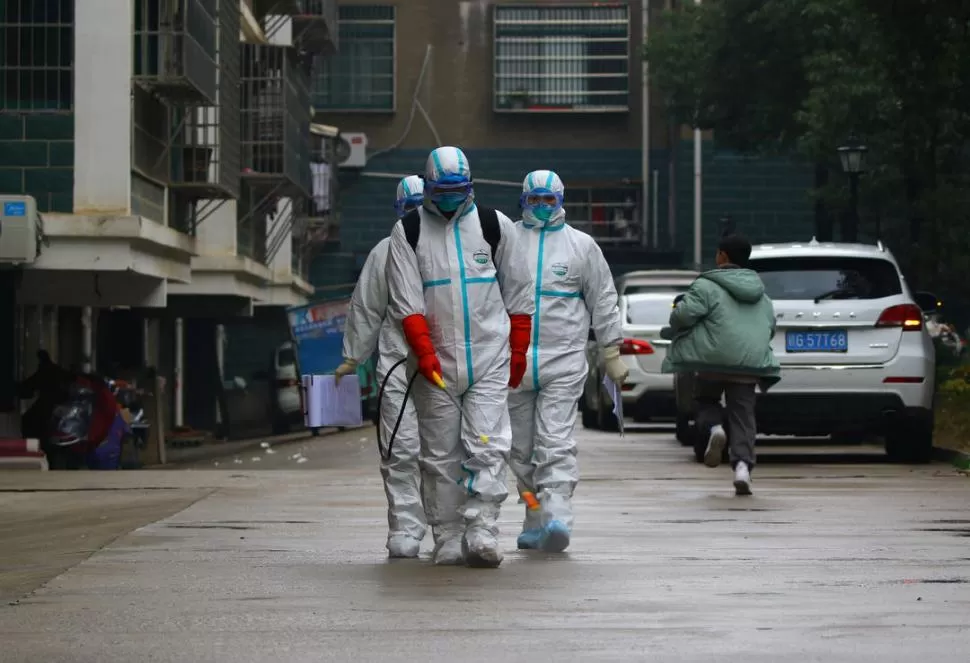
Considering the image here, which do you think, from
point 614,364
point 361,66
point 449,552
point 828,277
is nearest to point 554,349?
point 614,364

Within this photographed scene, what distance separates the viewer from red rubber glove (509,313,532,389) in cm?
1030

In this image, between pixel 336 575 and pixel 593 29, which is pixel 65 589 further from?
pixel 593 29

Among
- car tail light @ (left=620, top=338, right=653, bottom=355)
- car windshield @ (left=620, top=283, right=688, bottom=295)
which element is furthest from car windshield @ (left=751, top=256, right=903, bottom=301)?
car windshield @ (left=620, top=283, right=688, bottom=295)

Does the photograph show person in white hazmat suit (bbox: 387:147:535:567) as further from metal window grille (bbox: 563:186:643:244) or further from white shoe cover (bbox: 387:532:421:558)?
metal window grille (bbox: 563:186:643:244)

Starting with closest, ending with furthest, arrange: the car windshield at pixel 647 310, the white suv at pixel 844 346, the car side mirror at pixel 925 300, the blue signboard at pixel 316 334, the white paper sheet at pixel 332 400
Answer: the white paper sheet at pixel 332 400 < the white suv at pixel 844 346 < the car side mirror at pixel 925 300 < the car windshield at pixel 647 310 < the blue signboard at pixel 316 334

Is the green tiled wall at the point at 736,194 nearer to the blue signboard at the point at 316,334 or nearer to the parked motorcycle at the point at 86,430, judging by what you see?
the blue signboard at the point at 316,334

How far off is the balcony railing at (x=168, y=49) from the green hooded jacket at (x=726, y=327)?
12356 mm

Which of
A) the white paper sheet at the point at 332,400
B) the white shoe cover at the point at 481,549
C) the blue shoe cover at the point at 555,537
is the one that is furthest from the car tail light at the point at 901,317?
the white shoe cover at the point at 481,549

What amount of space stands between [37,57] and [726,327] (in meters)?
12.7

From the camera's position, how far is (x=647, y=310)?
2653 cm

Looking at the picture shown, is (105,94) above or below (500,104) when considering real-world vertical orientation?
below

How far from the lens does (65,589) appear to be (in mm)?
8945

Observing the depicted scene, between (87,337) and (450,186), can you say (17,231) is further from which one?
(450,186)

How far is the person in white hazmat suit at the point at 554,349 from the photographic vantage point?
1095cm
